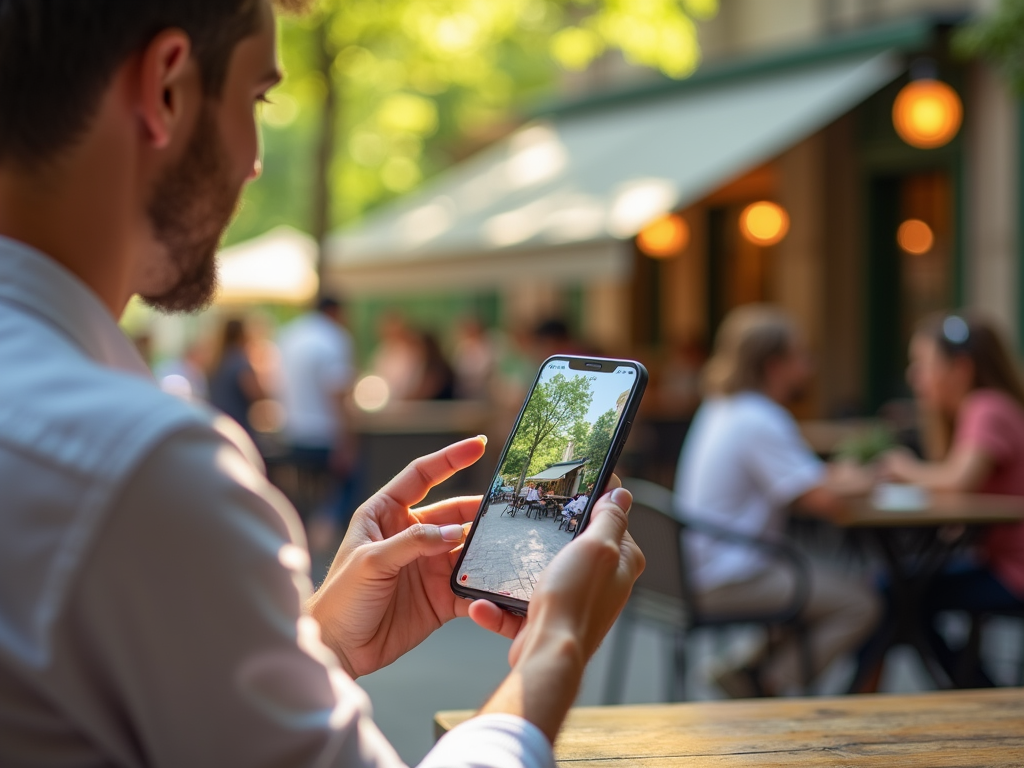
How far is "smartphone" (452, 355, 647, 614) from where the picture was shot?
5.04ft

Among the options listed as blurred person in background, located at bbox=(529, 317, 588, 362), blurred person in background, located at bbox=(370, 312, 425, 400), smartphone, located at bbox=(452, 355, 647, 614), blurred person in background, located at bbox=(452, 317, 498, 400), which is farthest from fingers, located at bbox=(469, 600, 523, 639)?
blurred person in background, located at bbox=(452, 317, 498, 400)

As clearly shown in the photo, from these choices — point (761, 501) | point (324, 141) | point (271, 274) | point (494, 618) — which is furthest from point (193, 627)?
point (271, 274)

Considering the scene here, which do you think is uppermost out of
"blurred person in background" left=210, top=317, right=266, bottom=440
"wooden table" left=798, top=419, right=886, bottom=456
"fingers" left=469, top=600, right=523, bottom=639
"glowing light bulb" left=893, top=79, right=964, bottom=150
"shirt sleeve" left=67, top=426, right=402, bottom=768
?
"shirt sleeve" left=67, top=426, right=402, bottom=768

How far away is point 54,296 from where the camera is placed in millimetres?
1043

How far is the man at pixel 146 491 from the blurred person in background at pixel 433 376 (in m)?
11.3

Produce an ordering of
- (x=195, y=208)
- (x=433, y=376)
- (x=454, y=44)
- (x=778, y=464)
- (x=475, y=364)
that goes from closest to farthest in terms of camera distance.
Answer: (x=195, y=208) → (x=778, y=464) → (x=433, y=376) → (x=454, y=44) → (x=475, y=364)

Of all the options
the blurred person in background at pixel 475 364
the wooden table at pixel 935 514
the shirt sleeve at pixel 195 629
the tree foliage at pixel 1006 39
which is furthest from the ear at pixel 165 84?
the blurred person in background at pixel 475 364

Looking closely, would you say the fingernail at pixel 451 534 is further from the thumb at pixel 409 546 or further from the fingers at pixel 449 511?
the fingers at pixel 449 511

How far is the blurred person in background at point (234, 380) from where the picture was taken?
989 centimetres

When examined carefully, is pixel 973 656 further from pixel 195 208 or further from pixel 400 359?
pixel 400 359

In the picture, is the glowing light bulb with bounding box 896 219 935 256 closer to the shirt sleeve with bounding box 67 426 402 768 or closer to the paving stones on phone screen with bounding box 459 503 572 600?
the paving stones on phone screen with bounding box 459 503 572 600

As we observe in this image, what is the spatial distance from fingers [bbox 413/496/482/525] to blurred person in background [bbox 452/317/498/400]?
36.9 ft

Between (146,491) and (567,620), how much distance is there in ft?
1.57

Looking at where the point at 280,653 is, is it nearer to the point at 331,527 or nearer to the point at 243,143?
the point at 243,143
